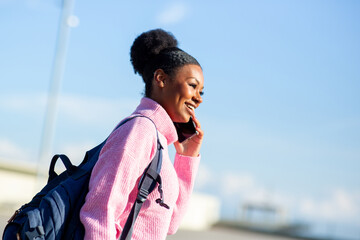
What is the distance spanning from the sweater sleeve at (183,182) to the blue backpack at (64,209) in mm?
676

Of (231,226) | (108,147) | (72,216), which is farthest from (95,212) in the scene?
(231,226)

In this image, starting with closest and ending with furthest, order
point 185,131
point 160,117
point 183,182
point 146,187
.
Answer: point 146,187 < point 160,117 < point 183,182 < point 185,131

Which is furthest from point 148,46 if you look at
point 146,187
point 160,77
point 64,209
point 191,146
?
point 64,209

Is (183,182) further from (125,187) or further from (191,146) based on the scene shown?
(125,187)

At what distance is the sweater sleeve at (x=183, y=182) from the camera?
3289 mm

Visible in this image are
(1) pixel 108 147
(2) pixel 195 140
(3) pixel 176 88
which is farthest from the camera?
(2) pixel 195 140

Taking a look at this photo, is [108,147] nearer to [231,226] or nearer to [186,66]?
[186,66]

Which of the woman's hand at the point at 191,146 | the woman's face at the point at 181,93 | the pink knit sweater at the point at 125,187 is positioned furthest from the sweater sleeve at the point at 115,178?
the woman's hand at the point at 191,146

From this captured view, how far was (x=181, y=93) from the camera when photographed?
3.00 meters

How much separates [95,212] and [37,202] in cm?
31

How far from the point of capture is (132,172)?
2.49 metres

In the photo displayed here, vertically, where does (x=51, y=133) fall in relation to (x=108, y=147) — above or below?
above

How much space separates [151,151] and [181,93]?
0.49 m

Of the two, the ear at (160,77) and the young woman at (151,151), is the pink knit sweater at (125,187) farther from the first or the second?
the ear at (160,77)
